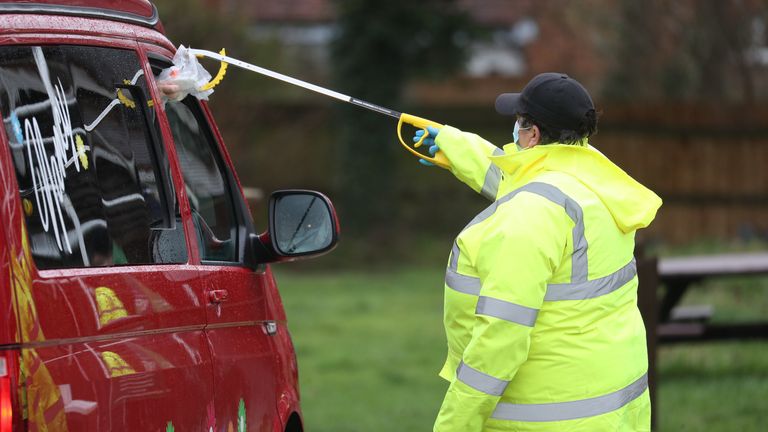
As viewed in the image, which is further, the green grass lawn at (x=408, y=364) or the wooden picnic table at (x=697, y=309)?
the wooden picnic table at (x=697, y=309)

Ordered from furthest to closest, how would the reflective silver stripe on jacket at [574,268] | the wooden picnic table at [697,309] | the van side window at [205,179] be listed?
the wooden picnic table at [697,309]
the van side window at [205,179]
the reflective silver stripe on jacket at [574,268]

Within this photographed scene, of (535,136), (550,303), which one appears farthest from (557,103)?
(550,303)

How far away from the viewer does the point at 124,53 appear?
142 inches

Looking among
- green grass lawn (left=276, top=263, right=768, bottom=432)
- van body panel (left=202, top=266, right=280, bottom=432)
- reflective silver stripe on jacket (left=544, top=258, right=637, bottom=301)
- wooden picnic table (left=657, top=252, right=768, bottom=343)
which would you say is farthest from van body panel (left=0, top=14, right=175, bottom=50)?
wooden picnic table (left=657, top=252, right=768, bottom=343)

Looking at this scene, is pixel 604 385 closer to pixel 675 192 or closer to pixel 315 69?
pixel 675 192

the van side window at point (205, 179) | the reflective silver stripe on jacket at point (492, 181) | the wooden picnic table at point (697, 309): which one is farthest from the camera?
the wooden picnic table at point (697, 309)

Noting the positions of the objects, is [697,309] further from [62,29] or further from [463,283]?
[62,29]

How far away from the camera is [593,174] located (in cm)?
392

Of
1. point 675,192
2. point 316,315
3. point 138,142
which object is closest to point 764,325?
point 316,315

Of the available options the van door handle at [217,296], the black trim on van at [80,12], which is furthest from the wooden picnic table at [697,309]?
the black trim on van at [80,12]

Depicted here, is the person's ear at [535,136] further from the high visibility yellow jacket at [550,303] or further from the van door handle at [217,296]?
the van door handle at [217,296]

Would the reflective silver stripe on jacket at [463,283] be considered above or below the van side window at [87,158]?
below

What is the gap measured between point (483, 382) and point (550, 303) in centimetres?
31

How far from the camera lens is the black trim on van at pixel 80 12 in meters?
3.07
